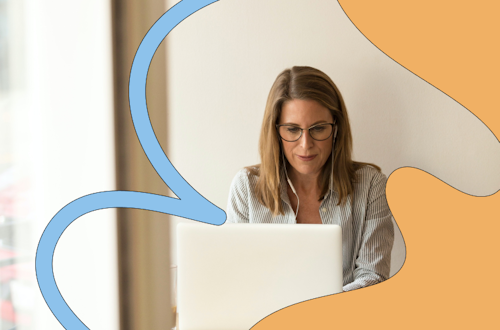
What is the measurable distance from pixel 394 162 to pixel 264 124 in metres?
0.22

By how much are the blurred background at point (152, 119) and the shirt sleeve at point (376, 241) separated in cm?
2

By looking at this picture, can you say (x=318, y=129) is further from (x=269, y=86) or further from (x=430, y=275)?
(x=430, y=275)

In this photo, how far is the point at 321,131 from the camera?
1.99ft

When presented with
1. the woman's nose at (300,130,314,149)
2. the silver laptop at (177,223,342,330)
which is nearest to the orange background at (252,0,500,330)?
the silver laptop at (177,223,342,330)

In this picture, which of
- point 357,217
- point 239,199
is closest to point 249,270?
point 239,199

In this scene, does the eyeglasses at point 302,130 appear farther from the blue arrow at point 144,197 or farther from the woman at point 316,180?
the blue arrow at point 144,197

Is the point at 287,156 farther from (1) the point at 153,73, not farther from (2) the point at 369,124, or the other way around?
(1) the point at 153,73

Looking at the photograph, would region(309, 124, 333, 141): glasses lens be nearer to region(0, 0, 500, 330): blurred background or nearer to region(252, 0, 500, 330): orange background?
region(0, 0, 500, 330): blurred background

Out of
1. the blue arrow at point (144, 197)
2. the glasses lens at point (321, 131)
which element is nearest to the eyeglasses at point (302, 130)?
the glasses lens at point (321, 131)

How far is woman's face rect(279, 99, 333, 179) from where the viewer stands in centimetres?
60

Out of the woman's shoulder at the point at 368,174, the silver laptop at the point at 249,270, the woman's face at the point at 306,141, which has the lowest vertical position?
the silver laptop at the point at 249,270

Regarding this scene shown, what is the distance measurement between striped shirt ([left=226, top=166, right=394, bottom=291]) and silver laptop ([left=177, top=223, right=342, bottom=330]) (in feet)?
0.34

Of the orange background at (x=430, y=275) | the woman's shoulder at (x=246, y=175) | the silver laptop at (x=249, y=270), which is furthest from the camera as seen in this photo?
the woman's shoulder at (x=246, y=175)

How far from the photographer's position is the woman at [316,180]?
59 centimetres
